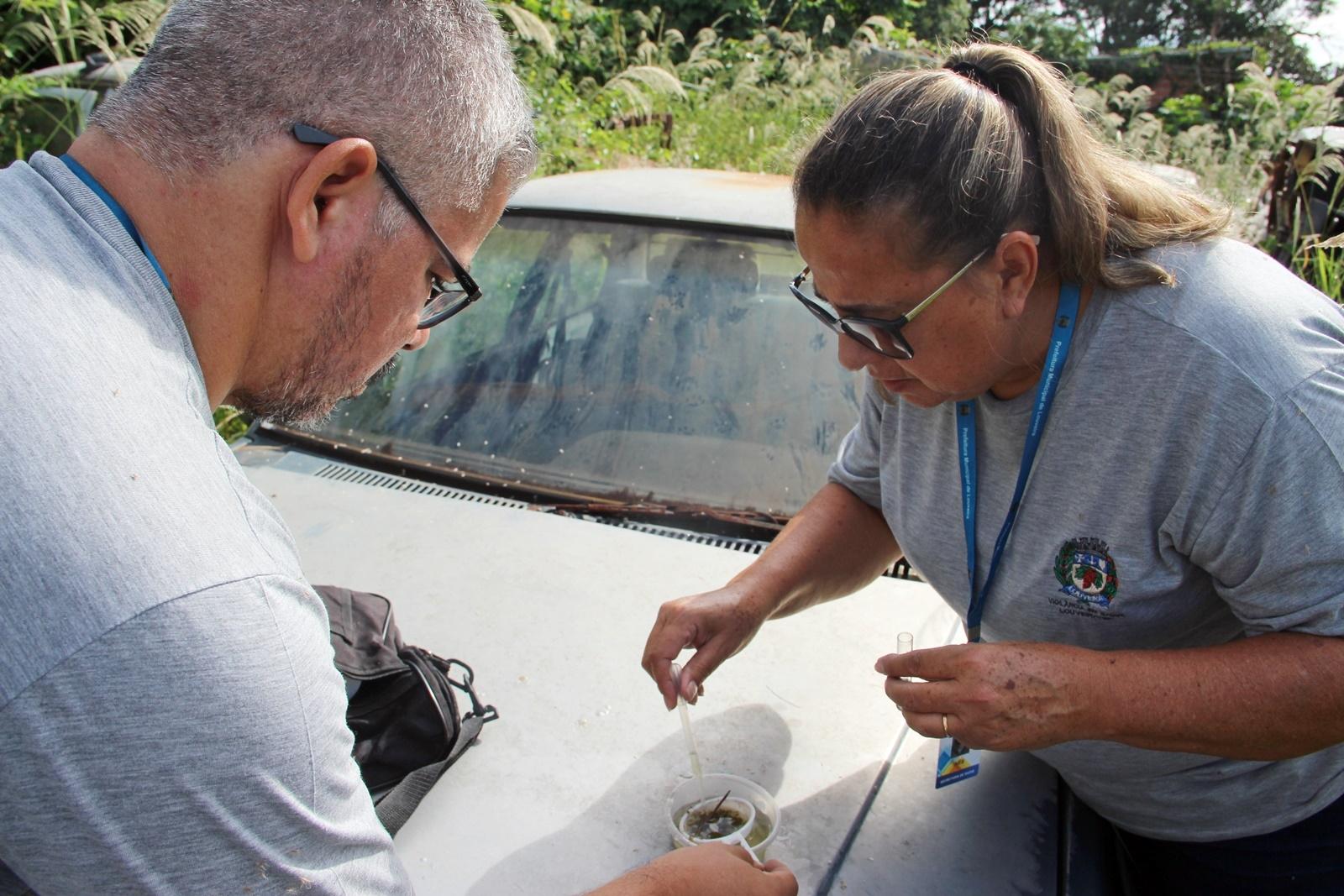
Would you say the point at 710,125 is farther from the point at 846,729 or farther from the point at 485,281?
the point at 846,729

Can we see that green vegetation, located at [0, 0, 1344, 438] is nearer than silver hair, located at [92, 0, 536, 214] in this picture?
No

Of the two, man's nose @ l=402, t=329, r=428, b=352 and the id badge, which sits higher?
man's nose @ l=402, t=329, r=428, b=352

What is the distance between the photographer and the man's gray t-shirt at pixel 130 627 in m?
0.83

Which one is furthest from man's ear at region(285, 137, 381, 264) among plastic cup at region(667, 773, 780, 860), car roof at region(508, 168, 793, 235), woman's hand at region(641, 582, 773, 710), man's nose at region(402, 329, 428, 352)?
car roof at region(508, 168, 793, 235)

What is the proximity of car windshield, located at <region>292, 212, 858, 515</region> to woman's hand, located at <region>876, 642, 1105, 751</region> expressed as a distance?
977 millimetres

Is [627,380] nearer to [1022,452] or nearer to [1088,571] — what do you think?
[1022,452]

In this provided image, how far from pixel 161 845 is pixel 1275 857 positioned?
157 cm

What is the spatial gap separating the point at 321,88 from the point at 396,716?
1.01 m

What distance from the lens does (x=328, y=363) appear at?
1.25 meters

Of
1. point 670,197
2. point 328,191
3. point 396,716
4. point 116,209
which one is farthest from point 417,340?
point 670,197

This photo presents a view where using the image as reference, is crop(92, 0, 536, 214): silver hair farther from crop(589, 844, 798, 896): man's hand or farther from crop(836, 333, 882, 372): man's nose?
crop(589, 844, 798, 896): man's hand

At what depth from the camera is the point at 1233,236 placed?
1.53m

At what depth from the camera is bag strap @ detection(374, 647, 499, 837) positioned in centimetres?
156

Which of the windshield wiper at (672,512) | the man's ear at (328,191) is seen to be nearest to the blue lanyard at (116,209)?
the man's ear at (328,191)
